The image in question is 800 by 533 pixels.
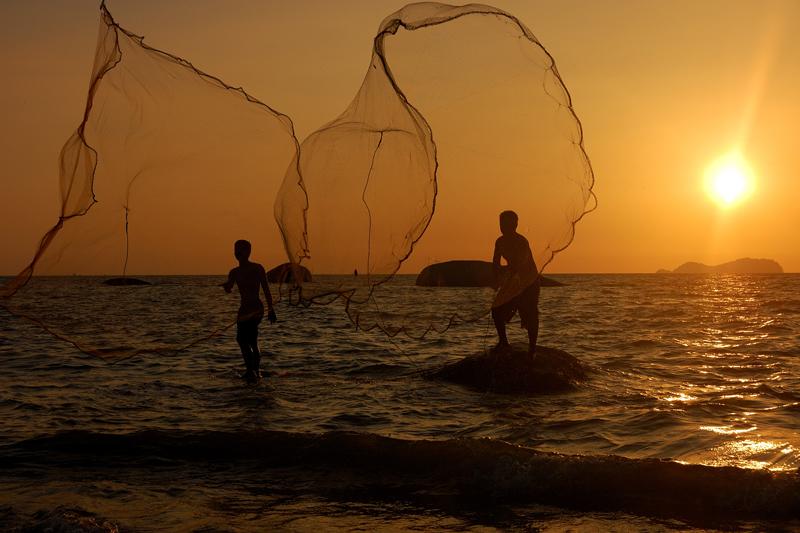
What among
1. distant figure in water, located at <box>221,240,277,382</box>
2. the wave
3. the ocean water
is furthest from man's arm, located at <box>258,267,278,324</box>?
the wave

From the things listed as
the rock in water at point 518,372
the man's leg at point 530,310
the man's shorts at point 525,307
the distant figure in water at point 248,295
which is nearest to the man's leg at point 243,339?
the distant figure in water at point 248,295

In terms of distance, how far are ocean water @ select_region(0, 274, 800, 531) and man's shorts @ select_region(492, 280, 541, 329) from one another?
785 millimetres

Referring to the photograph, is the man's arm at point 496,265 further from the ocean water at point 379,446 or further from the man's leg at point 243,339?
the man's leg at point 243,339

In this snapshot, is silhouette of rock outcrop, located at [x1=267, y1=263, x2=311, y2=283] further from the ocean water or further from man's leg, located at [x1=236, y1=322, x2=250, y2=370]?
man's leg, located at [x1=236, y1=322, x2=250, y2=370]

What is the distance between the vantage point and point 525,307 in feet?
36.9

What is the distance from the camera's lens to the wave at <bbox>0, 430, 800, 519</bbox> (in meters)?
6.45

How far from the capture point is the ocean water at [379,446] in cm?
621

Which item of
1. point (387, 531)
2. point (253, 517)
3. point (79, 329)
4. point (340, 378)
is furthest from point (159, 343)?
point (340, 378)

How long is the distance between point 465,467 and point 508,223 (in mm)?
2985

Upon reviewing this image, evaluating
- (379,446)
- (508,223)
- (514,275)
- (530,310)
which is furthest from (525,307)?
(379,446)

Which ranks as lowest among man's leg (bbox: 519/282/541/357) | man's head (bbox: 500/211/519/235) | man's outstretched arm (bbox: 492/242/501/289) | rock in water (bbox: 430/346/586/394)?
rock in water (bbox: 430/346/586/394)

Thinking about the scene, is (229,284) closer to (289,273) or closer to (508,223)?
(289,273)

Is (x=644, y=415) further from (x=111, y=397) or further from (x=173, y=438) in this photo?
(x=111, y=397)

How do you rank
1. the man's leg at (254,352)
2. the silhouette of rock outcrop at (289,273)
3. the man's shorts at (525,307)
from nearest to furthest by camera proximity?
the silhouette of rock outcrop at (289,273) → the man's shorts at (525,307) → the man's leg at (254,352)
